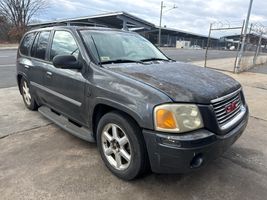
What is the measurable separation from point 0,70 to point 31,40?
262 inches

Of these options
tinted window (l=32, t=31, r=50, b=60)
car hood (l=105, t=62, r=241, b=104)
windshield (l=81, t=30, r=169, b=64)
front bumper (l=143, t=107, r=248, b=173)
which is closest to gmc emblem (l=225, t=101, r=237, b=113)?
car hood (l=105, t=62, r=241, b=104)

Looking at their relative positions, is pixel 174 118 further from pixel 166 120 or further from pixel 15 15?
pixel 15 15

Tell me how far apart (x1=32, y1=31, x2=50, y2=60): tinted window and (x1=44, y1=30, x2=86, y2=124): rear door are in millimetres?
286

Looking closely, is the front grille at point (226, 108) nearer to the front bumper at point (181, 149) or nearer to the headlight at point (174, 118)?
the front bumper at point (181, 149)

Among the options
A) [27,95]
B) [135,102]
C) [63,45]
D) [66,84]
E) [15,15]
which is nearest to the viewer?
[135,102]

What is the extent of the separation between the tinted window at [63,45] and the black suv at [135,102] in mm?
15

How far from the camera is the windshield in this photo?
11.4 ft

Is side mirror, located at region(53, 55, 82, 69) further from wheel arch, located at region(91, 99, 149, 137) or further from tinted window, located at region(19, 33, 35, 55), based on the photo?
tinted window, located at region(19, 33, 35, 55)

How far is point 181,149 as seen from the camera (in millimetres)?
2406

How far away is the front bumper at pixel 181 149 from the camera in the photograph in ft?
7.94

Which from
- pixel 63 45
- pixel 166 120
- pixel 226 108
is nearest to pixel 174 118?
pixel 166 120

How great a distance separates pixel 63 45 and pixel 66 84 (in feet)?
2.17

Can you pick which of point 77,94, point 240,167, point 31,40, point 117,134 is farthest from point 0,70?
point 240,167

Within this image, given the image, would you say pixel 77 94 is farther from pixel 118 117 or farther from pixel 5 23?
pixel 5 23
